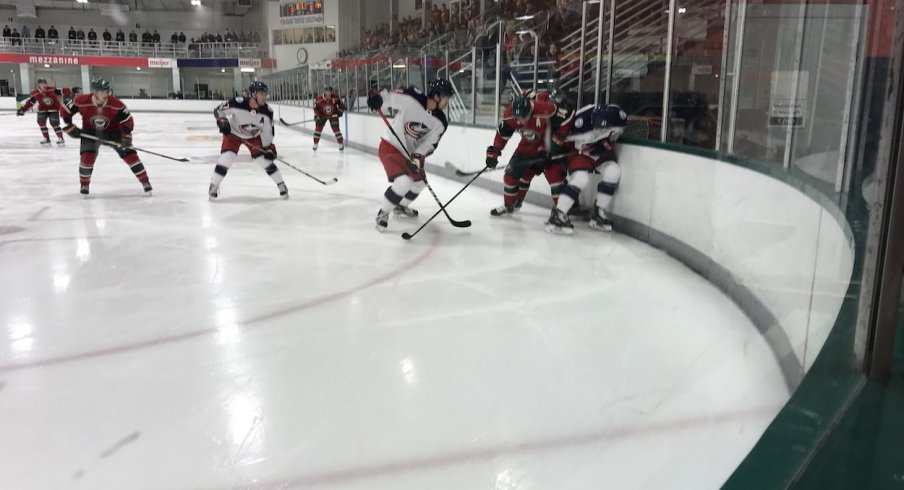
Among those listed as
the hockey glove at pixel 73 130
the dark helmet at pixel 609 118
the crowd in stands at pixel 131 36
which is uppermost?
the crowd in stands at pixel 131 36

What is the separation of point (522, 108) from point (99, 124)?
3.93 m

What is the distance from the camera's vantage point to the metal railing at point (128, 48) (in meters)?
26.1

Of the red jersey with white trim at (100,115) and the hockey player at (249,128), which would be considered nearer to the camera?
the hockey player at (249,128)

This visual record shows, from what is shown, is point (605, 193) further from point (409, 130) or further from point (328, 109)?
point (328, 109)

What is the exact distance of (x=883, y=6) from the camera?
4.39ft

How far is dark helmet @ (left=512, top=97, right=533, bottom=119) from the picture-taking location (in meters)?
4.43

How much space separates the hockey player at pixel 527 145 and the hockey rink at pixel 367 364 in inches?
26.9

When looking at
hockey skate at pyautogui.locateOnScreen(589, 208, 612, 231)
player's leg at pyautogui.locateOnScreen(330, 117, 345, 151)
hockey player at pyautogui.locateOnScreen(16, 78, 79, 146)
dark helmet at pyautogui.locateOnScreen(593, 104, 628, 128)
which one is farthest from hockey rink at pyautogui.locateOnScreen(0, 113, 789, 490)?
hockey player at pyautogui.locateOnScreen(16, 78, 79, 146)

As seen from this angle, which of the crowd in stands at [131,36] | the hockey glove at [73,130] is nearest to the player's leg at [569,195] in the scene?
the hockey glove at [73,130]

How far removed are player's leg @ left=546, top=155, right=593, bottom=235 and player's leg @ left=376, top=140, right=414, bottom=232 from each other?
103cm

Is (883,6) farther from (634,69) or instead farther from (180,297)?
(634,69)

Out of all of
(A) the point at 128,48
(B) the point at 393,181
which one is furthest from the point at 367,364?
(A) the point at 128,48

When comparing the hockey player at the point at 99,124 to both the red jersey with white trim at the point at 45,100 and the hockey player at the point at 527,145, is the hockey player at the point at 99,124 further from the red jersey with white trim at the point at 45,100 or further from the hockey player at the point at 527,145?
the red jersey with white trim at the point at 45,100

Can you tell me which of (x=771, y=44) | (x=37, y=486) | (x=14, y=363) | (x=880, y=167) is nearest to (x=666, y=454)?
(x=880, y=167)
